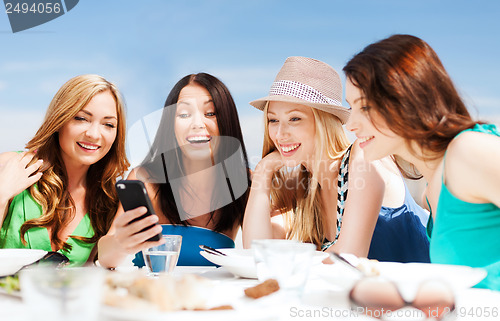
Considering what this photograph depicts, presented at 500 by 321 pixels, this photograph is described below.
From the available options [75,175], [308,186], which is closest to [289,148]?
[308,186]

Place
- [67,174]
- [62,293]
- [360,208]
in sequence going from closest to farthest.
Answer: [62,293]
[360,208]
[67,174]

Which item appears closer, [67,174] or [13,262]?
[13,262]

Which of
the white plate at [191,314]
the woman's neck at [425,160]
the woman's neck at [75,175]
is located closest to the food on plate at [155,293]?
the white plate at [191,314]

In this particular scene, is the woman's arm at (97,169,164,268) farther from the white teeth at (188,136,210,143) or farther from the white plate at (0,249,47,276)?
the white teeth at (188,136,210,143)

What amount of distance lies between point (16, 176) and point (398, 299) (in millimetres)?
2221

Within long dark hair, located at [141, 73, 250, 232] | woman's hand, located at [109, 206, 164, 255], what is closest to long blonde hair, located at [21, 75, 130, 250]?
long dark hair, located at [141, 73, 250, 232]

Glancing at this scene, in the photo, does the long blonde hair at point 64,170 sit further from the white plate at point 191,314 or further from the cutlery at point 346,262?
the white plate at point 191,314

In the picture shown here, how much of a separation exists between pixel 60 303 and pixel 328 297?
2.02 feet

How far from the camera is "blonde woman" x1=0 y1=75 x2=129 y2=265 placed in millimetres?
2422

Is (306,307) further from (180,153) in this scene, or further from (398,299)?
(180,153)

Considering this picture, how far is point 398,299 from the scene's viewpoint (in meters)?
0.78

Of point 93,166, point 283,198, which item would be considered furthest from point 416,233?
point 93,166

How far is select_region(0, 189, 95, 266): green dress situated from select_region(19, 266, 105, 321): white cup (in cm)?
186

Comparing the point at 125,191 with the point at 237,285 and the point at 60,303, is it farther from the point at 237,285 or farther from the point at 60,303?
the point at 60,303
